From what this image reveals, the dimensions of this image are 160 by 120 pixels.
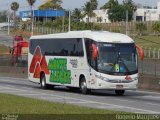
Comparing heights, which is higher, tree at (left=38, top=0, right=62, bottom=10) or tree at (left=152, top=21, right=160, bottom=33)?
tree at (left=38, top=0, right=62, bottom=10)

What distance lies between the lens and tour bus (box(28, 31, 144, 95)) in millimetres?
29047

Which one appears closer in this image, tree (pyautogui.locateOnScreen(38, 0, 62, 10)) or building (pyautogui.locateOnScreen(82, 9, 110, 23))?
building (pyautogui.locateOnScreen(82, 9, 110, 23))

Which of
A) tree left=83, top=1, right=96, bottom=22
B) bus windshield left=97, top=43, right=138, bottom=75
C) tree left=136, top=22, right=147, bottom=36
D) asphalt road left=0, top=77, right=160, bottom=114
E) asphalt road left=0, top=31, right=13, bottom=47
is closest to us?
asphalt road left=0, top=77, right=160, bottom=114

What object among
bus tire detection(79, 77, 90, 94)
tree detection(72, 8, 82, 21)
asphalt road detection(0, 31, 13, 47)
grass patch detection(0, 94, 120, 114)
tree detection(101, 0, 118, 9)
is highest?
tree detection(101, 0, 118, 9)

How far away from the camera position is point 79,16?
514 feet

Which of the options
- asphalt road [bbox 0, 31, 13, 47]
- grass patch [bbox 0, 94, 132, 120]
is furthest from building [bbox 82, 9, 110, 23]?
grass patch [bbox 0, 94, 132, 120]

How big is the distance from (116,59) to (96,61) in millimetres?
1007

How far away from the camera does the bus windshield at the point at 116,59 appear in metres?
29.0

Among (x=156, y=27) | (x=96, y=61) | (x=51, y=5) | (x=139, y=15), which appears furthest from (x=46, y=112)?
(x=51, y=5)

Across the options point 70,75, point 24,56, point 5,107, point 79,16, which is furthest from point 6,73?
point 79,16

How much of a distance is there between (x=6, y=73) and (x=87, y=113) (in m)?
42.1

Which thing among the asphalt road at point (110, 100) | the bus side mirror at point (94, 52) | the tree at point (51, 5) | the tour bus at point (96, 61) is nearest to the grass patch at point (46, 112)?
the asphalt road at point (110, 100)

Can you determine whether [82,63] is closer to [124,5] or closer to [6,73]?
[6,73]

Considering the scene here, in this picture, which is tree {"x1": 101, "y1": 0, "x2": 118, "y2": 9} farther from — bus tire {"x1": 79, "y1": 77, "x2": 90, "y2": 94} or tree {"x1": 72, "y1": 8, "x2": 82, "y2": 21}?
bus tire {"x1": 79, "y1": 77, "x2": 90, "y2": 94}
